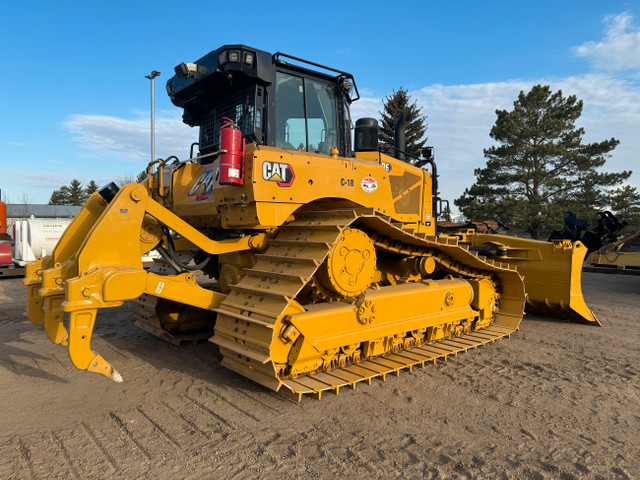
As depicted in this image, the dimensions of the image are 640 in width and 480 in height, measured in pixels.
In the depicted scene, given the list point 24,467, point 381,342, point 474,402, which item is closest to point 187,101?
point 381,342

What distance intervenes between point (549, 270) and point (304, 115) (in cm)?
482

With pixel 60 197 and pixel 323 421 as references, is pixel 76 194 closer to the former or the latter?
pixel 60 197

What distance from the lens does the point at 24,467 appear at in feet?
9.39

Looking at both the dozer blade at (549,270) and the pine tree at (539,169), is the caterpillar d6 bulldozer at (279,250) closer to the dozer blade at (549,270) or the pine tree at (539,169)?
the dozer blade at (549,270)

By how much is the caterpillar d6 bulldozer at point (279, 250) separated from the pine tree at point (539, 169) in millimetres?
18497

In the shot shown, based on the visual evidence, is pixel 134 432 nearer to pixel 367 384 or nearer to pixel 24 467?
pixel 24 467

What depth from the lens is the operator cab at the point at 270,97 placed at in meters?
4.78

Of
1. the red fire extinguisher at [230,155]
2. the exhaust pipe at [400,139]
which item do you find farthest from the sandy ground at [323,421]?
the exhaust pipe at [400,139]

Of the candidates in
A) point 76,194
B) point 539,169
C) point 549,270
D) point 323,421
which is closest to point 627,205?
point 539,169

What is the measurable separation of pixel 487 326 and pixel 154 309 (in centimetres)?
466

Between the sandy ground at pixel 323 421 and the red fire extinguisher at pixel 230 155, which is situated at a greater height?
the red fire extinguisher at pixel 230 155

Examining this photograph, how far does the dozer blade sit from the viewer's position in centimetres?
696

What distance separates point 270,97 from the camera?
192 inches

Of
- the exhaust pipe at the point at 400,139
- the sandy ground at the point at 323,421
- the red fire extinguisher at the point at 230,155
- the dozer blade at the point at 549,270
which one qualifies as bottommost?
the sandy ground at the point at 323,421
